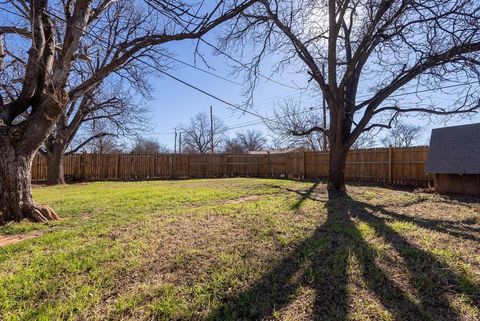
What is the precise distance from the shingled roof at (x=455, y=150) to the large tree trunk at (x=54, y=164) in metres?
17.0

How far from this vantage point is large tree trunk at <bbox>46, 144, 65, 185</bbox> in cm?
1530

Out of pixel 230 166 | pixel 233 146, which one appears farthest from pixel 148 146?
pixel 230 166

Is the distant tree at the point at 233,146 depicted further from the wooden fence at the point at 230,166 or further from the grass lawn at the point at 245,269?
the grass lawn at the point at 245,269

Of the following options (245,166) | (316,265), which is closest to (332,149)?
(316,265)

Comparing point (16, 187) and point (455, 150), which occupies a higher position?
point (455, 150)

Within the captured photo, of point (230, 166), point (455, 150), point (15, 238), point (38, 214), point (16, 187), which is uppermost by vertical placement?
point (455, 150)

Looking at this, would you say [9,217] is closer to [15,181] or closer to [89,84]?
[15,181]

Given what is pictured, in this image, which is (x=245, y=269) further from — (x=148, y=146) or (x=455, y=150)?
(x=148, y=146)

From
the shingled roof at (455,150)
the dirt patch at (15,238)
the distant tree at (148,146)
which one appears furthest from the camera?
the distant tree at (148,146)

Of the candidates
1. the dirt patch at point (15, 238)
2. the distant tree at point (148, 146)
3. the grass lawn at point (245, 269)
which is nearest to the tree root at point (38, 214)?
the grass lawn at point (245, 269)

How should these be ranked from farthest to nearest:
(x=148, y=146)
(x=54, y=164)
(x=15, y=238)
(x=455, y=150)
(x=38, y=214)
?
(x=148, y=146), (x=54, y=164), (x=455, y=150), (x=38, y=214), (x=15, y=238)

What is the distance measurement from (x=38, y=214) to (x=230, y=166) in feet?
50.2

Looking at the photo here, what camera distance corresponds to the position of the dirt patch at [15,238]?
4.20 m

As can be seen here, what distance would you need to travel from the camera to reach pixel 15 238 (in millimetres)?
4426
